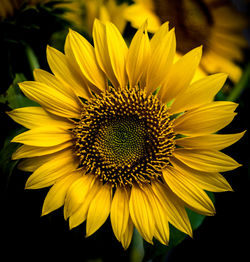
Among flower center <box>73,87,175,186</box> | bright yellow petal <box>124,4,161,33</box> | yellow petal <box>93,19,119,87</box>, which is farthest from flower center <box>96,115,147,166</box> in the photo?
bright yellow petal <box>124,4,161,33</box>

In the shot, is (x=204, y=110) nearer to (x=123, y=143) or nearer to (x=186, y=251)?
(x=123, y=143)

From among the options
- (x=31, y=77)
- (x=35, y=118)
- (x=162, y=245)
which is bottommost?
(x=162, y=245)

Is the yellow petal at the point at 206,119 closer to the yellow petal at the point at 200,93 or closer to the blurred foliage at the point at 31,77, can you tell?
the yellow petal at the point at 200,93

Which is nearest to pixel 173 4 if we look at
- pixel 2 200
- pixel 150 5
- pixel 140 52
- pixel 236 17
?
pixel 150 5

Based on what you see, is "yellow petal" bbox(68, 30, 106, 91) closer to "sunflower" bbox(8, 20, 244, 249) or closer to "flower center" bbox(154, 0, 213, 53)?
"sunflower" bbox(8, 20, 244, 249)

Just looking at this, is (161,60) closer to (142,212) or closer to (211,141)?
(211,141)

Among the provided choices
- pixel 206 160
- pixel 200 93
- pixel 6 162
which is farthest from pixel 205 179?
pixel 6 162

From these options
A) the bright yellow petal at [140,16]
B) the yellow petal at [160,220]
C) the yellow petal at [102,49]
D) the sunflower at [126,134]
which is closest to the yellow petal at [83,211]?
the sunflower at [126,134]
